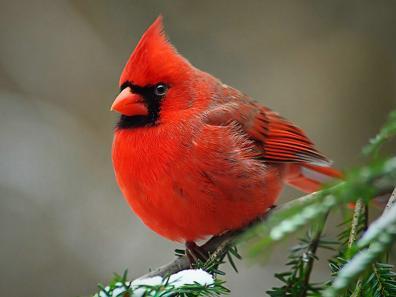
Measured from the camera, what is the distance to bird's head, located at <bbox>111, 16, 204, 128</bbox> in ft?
8.03

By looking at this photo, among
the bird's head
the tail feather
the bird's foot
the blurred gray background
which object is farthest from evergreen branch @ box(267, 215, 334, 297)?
the blurred gray background

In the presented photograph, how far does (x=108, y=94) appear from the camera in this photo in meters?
5.20

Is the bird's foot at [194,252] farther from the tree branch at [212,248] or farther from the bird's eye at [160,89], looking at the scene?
the bird's eye at [160,89]

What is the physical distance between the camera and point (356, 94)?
16.0ft

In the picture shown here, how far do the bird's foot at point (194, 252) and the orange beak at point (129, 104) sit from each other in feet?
1.78

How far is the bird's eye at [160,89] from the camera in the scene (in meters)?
2.52

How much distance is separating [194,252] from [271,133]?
0.79 metres

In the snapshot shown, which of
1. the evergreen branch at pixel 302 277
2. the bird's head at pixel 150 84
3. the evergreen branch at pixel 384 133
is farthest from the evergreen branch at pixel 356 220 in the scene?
the bird's head at pixel 150 84

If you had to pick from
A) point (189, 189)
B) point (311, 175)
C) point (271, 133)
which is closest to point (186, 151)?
point (189, 189)

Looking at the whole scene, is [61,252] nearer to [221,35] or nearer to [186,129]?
[221,35]

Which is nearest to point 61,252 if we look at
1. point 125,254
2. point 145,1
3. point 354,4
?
point 125,254

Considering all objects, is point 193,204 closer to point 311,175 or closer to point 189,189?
point 189,189

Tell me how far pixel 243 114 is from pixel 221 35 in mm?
2698

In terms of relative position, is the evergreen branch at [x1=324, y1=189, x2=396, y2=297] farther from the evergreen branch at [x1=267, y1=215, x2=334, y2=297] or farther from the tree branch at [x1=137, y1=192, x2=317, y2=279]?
the tree branch at [x1=137, y1=192, x2=317, y2=279]
